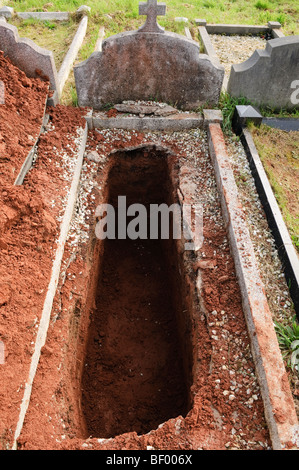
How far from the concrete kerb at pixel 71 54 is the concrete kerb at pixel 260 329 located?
297 centimetres

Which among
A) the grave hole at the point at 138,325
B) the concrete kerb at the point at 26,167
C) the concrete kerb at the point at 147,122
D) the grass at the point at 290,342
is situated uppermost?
the concrete kerb at the point at 147,122

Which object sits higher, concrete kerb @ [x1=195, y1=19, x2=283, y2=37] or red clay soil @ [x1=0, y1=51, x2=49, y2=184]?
concrete kerb @ [x1=195, y1=19, x2=283, y2=37]

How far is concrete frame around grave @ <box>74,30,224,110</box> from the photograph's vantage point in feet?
16.2

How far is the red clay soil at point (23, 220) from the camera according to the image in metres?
2.94

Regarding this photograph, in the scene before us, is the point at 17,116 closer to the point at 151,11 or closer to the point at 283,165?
the point at 151,11

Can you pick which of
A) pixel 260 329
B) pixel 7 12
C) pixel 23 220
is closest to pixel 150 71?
pixel 23 220

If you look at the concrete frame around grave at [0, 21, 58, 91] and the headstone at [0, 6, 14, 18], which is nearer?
the concrete frame around grave at [0, 21, 58, 91]

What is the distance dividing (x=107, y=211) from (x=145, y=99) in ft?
5.90

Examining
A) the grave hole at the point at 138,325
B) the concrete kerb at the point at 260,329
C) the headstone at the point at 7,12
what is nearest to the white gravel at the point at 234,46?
the grave hole at the point at 138,325

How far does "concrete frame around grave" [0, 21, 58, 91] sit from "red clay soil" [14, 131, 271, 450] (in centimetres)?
106

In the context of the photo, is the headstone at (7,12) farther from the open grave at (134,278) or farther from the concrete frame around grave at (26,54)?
the open grave at (134,278)

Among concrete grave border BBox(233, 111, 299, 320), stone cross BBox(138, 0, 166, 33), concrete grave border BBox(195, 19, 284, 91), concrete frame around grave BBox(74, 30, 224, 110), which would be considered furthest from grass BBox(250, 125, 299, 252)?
concrete grave border BBox(195, 19, 284, 91)

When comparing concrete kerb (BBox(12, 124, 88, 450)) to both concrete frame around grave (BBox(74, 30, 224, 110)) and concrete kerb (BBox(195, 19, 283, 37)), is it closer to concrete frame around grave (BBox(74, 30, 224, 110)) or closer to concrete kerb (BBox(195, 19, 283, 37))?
concrete frame around grave (BBox(74, 30, 224, 110))
